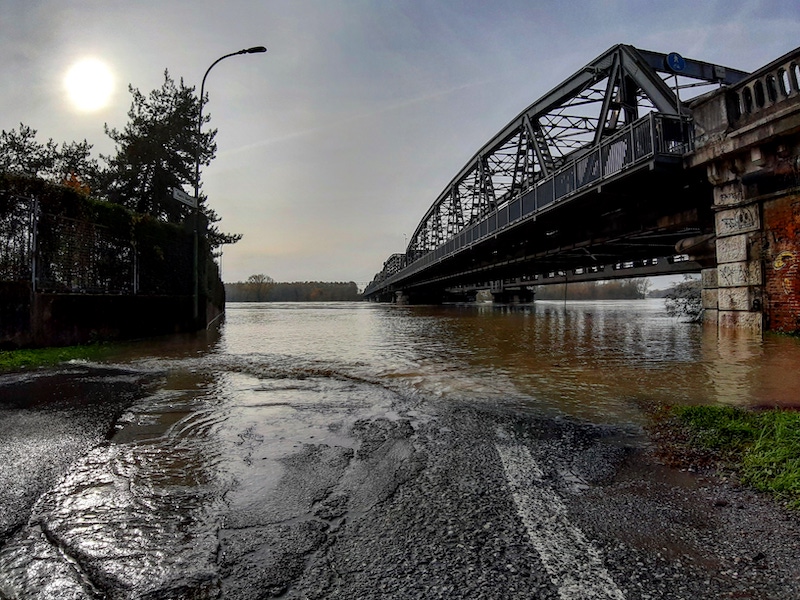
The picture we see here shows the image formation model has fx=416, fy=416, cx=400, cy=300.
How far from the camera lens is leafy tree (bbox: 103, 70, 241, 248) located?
28406 mm

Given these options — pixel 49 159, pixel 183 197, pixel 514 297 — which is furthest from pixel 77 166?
pixel 514 297

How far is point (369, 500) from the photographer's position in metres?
2.40

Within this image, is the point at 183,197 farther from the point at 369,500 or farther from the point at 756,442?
the point at 756,442

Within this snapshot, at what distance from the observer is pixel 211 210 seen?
33906mm

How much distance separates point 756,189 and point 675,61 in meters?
8.84

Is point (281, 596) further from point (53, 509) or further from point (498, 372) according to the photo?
point (498, 372)

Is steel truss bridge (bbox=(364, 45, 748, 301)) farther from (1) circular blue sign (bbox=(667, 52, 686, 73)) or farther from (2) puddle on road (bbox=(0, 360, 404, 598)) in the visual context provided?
(2) puddle on road (bbox=(0, 360, 404, 598))

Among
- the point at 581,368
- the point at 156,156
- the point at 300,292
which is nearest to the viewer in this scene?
the point at 581,368

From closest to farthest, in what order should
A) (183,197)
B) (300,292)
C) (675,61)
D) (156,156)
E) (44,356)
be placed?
(44,356) < (183,197) < (675,61) < (156,156) < (300,292)

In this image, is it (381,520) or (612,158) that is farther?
(612,158)

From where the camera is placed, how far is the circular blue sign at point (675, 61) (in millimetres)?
15974

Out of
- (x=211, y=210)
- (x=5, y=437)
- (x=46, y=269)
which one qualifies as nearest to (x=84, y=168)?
(x=211, y=210)

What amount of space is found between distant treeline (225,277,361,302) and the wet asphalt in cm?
13665

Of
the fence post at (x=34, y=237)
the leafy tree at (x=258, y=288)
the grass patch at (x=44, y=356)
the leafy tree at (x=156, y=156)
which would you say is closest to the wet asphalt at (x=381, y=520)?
the grass patch at (x=44, y=356)
